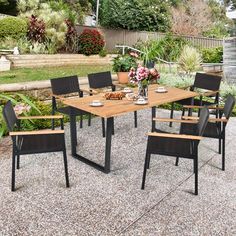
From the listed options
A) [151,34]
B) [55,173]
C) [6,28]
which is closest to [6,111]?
[55,173]

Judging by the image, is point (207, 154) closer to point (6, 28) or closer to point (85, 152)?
point (85, 152)

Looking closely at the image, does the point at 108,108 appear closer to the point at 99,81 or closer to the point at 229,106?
the point at 229,106

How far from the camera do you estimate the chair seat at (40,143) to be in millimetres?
3065

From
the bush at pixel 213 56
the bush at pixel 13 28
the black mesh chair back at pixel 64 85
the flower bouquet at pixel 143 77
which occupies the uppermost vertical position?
the bush at pixel 13 28

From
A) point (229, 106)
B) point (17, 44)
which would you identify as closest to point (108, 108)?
point (229, 106)

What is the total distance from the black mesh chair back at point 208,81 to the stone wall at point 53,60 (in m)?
6.11

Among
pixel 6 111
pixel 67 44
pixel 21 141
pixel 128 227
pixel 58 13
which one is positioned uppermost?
pixel 58 13

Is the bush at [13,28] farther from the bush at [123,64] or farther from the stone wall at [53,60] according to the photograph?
the bush at [123,64]

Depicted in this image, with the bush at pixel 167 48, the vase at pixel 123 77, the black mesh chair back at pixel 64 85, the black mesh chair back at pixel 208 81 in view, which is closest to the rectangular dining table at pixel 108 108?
the black mesh chair back at pixel 64 85

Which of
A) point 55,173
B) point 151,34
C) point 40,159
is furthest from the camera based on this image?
point 151,34

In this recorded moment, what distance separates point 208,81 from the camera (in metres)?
5.39

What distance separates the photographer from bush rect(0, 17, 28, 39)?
1031 centimetres

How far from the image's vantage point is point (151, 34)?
48.2ft

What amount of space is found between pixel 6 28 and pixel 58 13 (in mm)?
2193
